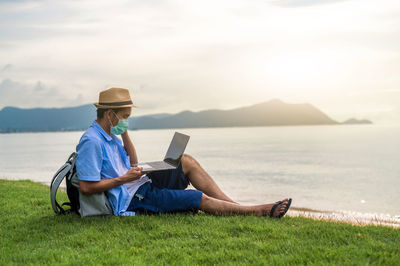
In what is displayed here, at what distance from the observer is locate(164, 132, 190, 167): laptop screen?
5.63 metres

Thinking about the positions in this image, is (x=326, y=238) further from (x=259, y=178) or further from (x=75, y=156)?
(x=259, y=178)

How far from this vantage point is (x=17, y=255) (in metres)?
4.48

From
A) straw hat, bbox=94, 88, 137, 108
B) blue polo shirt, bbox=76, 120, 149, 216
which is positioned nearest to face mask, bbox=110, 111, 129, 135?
blue polo shirt, bbox=76, 120, 149, 216

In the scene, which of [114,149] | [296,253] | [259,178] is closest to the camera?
[296,253]

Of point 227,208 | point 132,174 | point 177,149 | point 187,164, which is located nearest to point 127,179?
point 132,174

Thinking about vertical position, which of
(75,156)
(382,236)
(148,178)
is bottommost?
(382,236)

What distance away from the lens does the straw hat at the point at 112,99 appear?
218 inches

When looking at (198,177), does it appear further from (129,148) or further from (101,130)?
(101,130)

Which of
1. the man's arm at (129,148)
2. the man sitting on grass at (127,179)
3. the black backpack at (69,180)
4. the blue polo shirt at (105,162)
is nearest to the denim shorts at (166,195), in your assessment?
the man sitting on grass at (127,179)

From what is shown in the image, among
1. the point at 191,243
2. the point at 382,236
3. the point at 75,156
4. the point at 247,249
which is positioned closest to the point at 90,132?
the point at 75,156

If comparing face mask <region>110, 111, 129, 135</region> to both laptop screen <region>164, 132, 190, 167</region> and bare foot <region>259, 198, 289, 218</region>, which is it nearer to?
laptop screen <region>164, 132, 190, 167</region>

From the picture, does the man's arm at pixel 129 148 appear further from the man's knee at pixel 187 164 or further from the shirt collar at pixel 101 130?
the man's knee at pixel 187 164

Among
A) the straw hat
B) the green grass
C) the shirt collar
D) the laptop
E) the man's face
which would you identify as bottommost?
the green grass

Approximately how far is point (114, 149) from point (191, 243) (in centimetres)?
191
